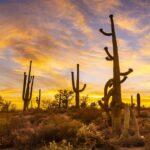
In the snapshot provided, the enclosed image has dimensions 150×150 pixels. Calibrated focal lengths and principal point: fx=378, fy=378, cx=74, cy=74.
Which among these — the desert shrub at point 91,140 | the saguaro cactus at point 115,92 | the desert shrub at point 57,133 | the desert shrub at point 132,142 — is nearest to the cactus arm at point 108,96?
the saguaro cactus at point 115,92

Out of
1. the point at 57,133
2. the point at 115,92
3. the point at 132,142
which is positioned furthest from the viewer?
the point at 115,92

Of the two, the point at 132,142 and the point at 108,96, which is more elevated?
the point at 108,96

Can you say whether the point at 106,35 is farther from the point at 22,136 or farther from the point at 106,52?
the point at 22,136

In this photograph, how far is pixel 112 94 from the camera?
57.6 ft

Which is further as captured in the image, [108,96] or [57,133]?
[108,96]

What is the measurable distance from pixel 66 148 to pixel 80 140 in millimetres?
2845

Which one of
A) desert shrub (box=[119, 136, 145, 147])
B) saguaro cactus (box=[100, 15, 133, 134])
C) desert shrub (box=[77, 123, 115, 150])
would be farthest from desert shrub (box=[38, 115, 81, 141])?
saguaro cactus (box=[100, 15, 133, 134])

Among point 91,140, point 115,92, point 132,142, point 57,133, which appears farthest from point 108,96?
point 91,140

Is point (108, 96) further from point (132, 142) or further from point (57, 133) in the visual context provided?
point (57, 133)

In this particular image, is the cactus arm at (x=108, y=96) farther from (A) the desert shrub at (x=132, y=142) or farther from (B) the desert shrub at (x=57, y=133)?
(B) the desert shrub at (x=57, y=133)

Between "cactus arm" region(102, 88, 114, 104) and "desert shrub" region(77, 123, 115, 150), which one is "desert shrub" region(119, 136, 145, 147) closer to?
"desert shrub" region(77, 123, 115, 150)

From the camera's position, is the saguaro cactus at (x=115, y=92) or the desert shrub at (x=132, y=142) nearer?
the desert shrub at (x=132, y=142)

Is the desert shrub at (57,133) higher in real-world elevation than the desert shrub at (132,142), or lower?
higher

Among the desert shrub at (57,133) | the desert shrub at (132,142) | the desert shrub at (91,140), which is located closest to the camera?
the desert shrub at (91,140)
